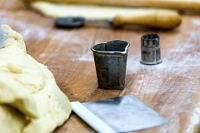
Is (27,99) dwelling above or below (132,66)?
above

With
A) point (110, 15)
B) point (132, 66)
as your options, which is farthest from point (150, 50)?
point (110, 15)

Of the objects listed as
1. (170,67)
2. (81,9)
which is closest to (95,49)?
(170,67)

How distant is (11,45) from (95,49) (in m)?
0.25

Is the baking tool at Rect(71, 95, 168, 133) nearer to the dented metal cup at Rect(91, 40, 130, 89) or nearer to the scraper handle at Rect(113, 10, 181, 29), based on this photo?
the dented metal cup at Rect(91, 40, 130, 89)

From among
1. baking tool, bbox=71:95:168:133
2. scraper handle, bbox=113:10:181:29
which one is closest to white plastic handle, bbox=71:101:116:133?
baking tool, bbox=71:95:168:133

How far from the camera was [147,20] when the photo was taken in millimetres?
1787

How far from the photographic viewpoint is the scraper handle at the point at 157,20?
176cm

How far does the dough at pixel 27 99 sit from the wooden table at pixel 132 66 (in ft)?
0.16

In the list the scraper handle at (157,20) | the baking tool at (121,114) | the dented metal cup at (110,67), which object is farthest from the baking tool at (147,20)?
the baking tool at (121,114)

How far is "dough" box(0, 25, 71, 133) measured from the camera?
954mm

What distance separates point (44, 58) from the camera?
155cm

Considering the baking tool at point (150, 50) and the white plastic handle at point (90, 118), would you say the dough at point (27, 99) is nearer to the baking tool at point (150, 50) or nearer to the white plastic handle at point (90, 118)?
the white plastic handle at point (90, 118)

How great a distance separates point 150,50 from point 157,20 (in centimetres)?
37

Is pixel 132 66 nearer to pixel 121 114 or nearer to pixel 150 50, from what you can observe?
pixel 150 50
